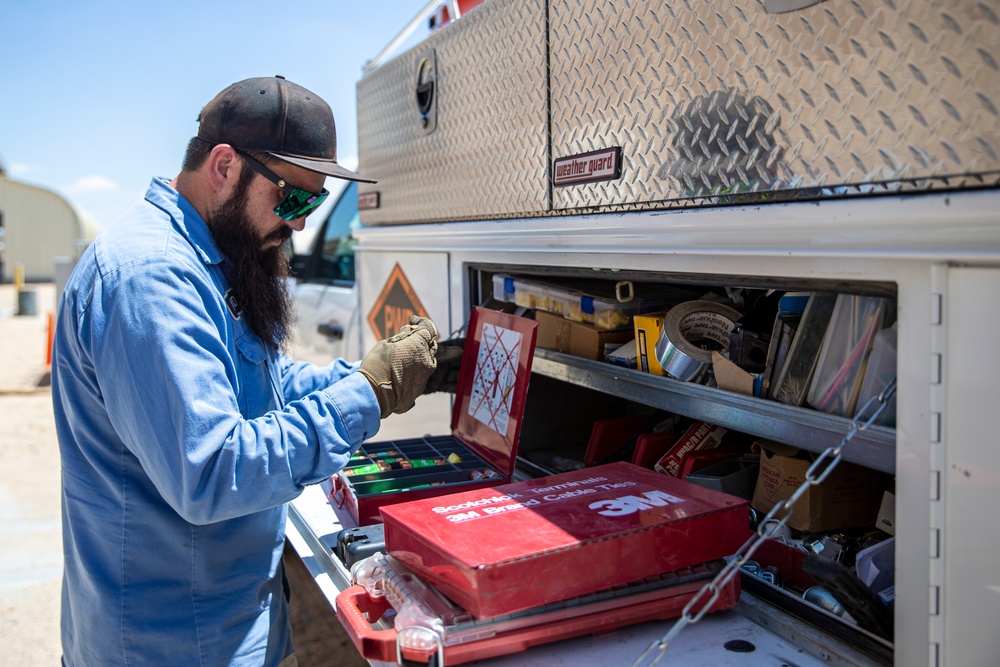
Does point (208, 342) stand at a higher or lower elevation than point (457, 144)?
lower

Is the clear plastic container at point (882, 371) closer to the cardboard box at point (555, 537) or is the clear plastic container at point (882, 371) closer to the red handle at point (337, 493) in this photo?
the cardboard box at point (555, 537)

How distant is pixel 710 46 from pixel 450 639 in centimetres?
120

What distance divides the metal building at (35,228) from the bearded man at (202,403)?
115 feet

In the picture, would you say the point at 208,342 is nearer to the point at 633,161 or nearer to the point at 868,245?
the point at 633,161

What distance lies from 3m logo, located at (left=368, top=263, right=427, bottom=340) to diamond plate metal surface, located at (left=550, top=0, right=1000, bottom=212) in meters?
1.23

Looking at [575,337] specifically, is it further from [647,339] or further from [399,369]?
[399,369]

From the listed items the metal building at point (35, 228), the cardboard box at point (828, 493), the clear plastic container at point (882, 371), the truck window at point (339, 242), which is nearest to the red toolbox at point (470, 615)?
the cardboard box at point (828, 493)

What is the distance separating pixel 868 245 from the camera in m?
1.25

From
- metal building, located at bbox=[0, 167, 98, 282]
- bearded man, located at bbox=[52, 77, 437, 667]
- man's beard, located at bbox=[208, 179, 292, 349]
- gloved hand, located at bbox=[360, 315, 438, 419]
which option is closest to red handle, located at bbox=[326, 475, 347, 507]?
bearded man, located at bbox=[52, 77, 437, 667]

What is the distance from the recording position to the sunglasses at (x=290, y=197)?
1.87 metres

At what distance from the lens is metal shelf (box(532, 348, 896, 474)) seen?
130cm

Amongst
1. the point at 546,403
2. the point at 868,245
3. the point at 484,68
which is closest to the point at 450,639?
the point at 868,245

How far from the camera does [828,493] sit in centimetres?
170

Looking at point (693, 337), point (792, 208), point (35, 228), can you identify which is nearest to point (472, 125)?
point (693, 337)
